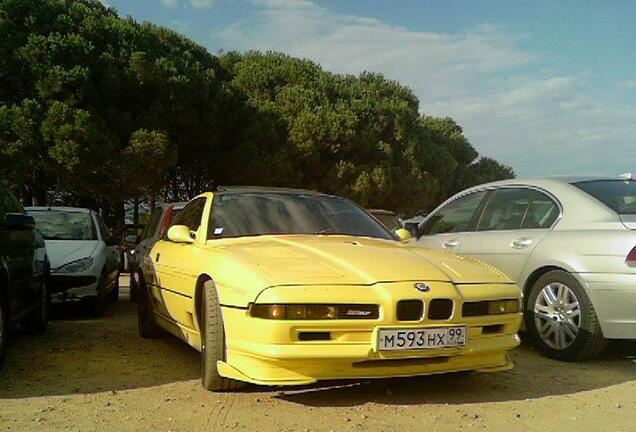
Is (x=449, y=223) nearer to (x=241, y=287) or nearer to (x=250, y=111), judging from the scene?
(x=241, y=287)

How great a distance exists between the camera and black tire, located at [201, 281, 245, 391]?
15.1 feet

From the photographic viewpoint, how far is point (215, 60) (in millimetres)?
29156

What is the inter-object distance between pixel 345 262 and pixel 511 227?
2767 millimetres

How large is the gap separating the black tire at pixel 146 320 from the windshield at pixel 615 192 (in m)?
4.12

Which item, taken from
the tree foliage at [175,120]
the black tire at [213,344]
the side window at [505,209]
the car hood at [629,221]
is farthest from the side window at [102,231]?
the tree foliage at [175,120]

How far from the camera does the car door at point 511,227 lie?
6434 mm

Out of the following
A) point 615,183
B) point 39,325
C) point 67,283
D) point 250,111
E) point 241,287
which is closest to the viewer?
point 241,287

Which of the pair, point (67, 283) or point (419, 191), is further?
point (419, 191)

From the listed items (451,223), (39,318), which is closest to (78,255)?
(39,318)

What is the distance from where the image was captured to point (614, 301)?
5.54 metres

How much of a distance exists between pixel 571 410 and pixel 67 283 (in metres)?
6.37

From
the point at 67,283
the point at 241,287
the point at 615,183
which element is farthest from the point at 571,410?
the point at 67,283

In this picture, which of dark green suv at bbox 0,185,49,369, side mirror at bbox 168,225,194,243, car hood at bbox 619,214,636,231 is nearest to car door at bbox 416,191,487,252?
car hood at bbox 619,214,636,231

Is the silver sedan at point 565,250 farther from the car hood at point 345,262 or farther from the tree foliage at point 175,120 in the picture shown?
the tree foliage at point 175,120
